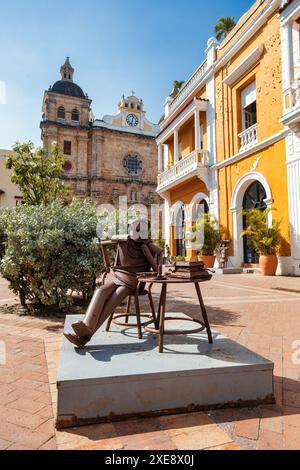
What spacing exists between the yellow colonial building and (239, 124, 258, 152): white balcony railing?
38mm

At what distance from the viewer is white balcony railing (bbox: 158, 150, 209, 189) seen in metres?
14.8

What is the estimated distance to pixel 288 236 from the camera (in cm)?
993

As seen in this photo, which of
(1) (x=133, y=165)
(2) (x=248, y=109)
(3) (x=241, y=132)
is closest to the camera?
(3) (x=241, y=132)

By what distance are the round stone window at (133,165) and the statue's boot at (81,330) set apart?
3613cm

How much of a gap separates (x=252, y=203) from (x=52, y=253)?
9.69 m

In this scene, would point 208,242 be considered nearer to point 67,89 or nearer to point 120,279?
point 120,279

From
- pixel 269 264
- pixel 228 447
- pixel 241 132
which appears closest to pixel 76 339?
pixel 228 447

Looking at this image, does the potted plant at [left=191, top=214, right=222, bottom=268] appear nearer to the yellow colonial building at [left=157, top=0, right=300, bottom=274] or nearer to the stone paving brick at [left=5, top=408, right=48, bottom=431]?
the yellow colonial building at [left=157, top=0, right=300, bottom=274]

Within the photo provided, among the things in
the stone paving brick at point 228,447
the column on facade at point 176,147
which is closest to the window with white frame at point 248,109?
the column on facade at point 176,147

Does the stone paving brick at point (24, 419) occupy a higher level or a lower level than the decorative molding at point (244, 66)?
lower

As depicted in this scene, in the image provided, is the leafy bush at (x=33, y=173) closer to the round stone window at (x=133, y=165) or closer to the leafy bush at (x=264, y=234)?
the leafy bush at (x=264, y=234)

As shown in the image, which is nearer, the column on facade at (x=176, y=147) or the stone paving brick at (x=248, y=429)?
the stone paving brick at (x=248, y=429)

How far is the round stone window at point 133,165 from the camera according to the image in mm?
37650

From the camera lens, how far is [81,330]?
2.38 metres
